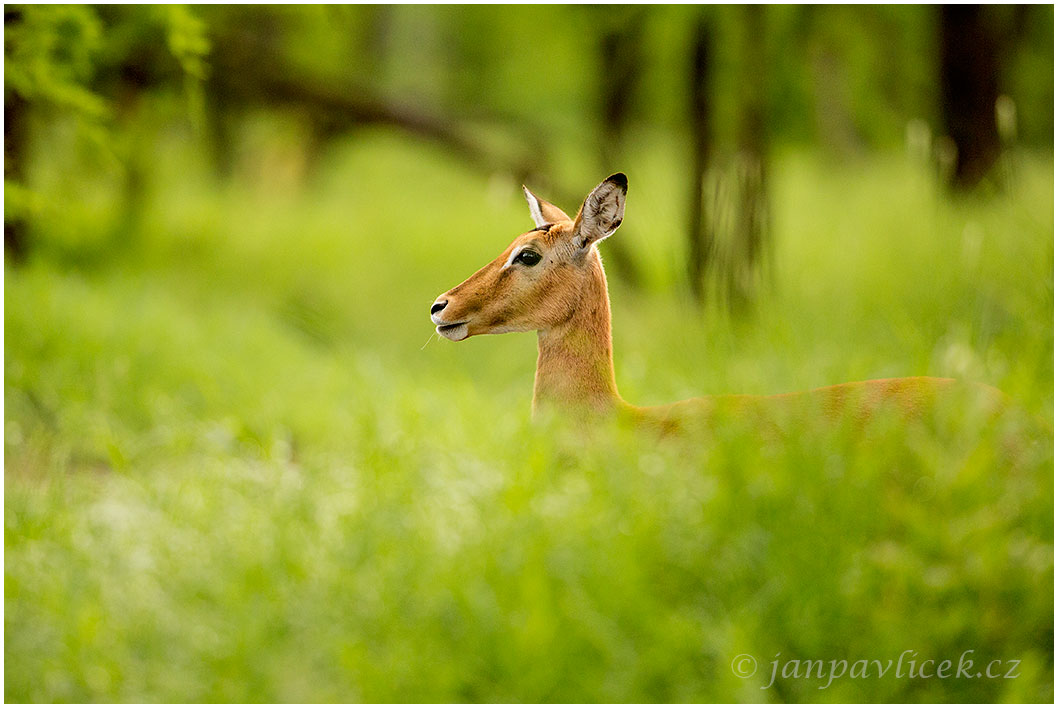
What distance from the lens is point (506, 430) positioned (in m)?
4.43

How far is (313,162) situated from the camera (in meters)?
14.0

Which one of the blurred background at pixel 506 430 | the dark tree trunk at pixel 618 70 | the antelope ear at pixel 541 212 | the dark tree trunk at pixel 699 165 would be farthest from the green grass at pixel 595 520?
the dark tree trunk at pixel 618 70

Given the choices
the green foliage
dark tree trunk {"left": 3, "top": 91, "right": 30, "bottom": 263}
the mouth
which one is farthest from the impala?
dark tree trunk {"left": 3, "top": 91, "right": 30, "bottom": 263}

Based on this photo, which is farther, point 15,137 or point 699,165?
point 15,137

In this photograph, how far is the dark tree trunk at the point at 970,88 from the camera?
6.68m

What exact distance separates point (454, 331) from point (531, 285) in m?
0.30

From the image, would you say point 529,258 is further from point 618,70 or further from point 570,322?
point 618,70

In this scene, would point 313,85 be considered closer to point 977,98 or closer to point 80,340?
point 80,340

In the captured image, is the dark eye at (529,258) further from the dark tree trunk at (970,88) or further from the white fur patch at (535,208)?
the dark tree trunk at (970,88)

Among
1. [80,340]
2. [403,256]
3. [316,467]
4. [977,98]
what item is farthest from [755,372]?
[403,256]

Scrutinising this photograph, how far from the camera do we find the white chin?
3072mm

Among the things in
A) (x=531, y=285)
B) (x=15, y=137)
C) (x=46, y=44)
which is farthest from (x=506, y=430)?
(x=15, y=137)

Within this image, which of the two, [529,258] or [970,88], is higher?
[970,88]

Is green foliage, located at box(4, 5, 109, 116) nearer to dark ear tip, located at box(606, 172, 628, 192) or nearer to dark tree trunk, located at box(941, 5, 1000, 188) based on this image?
dark ear tip, located at box(606, 172, 628, 192)
